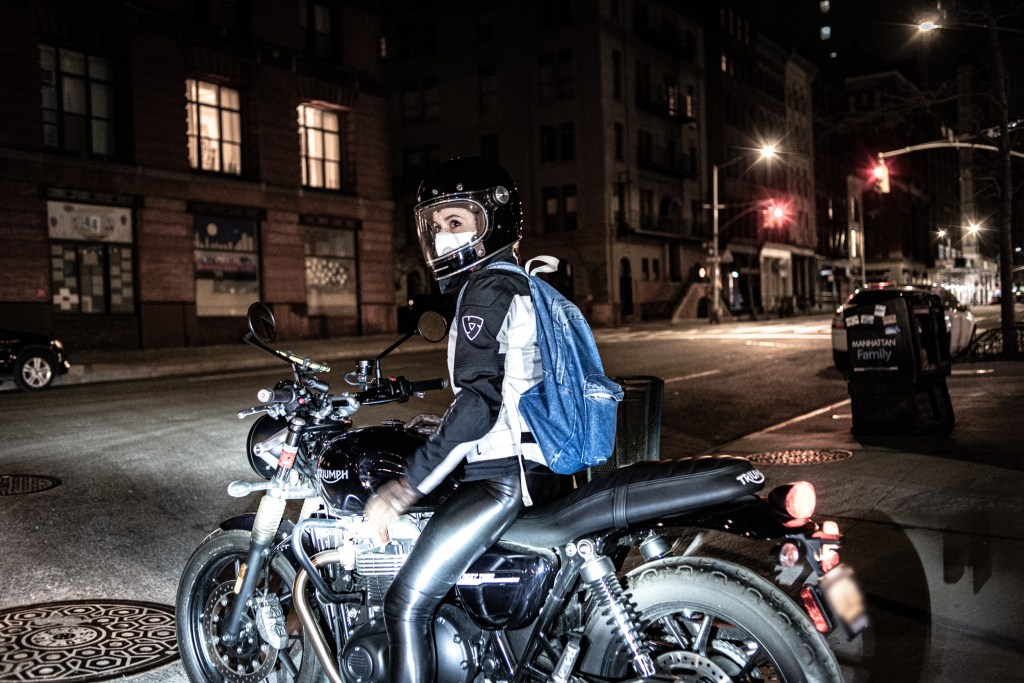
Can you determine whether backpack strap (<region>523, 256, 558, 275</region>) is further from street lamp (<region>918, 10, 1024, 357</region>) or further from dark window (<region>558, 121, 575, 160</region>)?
dark window (<region>558, 121, 575, 160</region>)

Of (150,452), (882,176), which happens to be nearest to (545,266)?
(150,452)

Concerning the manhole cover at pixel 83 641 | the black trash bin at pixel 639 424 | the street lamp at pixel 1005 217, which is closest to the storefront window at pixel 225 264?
the street lamp at pixel 1005 217

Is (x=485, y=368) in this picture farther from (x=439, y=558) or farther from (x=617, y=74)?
(x=617, y=74)

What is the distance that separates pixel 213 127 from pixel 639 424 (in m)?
29.2

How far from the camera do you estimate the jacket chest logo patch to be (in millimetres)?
2962

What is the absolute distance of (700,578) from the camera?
2.66 m

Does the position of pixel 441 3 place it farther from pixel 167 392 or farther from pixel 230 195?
pixel 167 392

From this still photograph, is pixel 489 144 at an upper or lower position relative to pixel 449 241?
upper

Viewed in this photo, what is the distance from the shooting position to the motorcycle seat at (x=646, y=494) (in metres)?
2.71

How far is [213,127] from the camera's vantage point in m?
31.4

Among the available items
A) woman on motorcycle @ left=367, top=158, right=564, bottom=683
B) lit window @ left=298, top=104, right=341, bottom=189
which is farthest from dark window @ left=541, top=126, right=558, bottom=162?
woman on motorcycle @ left=367, top=158, right=564, bottom=683

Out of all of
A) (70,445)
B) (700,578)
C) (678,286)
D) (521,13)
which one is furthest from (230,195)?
(678,286)

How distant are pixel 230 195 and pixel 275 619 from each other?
29501mm

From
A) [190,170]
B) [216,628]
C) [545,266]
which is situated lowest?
[216,628]
